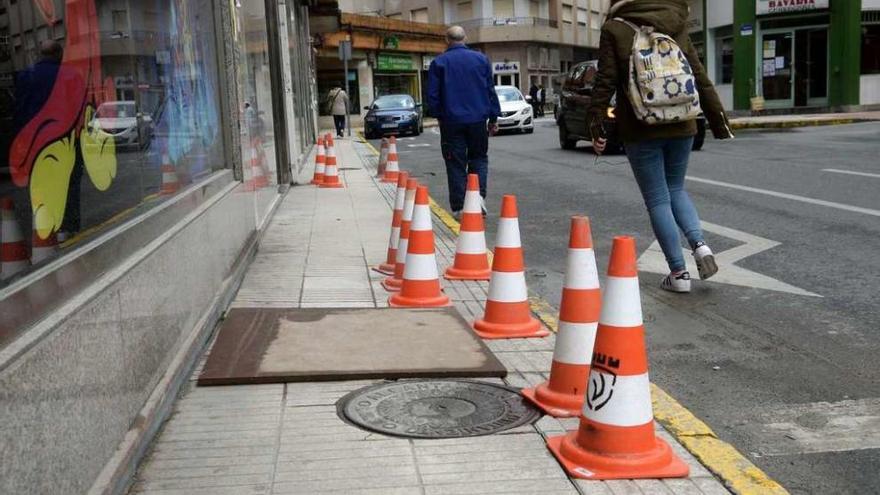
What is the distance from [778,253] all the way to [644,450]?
14.2 ft

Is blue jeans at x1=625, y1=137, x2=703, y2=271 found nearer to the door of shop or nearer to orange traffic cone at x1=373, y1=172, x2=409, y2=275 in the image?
orange traffic cone at x1=373, y1=172, x2=409, y2=275

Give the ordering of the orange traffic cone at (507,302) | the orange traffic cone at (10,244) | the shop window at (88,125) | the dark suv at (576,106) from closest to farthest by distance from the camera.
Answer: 1. the orange traffic cone at (10,244)
2. the shop window at (88,125)
3. the orange traffic cone at (507,302)
4. the dark suv at (576,106)

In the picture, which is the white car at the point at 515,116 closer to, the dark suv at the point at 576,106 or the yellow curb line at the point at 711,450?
the dark suv at the point at 576,106

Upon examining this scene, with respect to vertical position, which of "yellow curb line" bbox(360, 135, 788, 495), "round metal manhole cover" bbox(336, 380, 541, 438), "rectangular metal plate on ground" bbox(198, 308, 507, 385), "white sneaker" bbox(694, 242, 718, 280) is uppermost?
"white sneaker" bbox(694, 242, 718, 280)

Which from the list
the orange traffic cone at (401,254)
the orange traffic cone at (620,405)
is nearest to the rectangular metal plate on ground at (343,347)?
the orange traffic cone at (401,254)

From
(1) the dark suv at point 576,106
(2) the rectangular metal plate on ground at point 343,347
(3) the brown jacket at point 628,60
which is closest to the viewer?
(2) the rectangular metal plate on ground at point 343,347

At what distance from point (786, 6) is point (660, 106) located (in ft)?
96.5

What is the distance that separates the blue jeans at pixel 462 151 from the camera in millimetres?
8802

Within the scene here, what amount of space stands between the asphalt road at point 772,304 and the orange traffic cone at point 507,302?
2.25ft

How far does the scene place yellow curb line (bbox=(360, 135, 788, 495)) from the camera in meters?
2.93

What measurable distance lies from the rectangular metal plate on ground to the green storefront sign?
4550 cm

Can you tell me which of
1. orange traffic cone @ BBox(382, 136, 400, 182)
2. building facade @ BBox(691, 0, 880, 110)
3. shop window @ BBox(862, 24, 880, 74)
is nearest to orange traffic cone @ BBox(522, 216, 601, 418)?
orange traffic cone @ BBox(382, 136, 400, 182)

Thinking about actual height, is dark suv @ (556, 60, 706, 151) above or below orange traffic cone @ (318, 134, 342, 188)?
above

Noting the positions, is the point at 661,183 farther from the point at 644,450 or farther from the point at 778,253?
the point at 644,450
